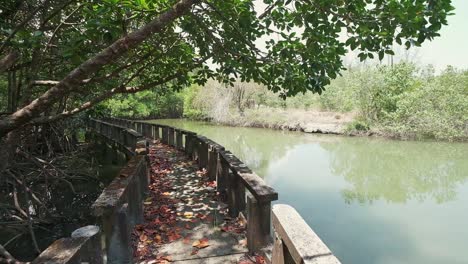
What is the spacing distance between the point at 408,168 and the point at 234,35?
14374 millimetres

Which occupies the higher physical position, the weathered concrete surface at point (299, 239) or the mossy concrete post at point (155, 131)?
the weathered concrete surface at point (299, 239)

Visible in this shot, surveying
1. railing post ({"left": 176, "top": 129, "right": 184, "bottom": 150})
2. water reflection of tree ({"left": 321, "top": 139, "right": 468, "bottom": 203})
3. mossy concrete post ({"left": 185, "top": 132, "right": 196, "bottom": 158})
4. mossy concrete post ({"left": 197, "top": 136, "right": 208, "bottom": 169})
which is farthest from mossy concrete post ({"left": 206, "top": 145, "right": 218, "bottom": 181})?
water reflection of tree ({"left": 321, "top": 139, "right": 468, "bottom": 203})

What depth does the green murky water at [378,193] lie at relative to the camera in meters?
8.14

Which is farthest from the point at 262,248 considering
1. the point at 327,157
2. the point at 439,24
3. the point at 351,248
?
the point at 327,157

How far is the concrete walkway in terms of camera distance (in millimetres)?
3850

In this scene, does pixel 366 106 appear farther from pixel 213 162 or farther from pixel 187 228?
pixel 187 228

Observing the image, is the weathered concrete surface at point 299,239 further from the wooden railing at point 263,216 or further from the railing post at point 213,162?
the railing post at point 213,162

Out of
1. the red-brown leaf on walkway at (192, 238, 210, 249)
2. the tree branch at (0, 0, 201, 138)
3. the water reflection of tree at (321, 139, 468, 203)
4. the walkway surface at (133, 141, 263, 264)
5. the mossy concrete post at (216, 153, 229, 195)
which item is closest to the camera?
the tree branch at (0, 0, 201, 138)

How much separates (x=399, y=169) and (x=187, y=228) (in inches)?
570

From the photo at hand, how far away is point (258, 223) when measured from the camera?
3.48 metres

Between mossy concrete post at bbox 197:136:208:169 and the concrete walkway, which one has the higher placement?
mossy concrete post at bbox 197:136:208:169

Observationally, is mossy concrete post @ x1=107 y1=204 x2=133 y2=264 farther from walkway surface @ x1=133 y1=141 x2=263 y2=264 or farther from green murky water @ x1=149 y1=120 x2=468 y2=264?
green murky water @ x1=149 y1=120 x2=468 y2=264

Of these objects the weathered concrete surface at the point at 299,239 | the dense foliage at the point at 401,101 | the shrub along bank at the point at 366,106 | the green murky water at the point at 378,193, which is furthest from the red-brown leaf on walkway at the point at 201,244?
the dense foliage at the point at 401,101

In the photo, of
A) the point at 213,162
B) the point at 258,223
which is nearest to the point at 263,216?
the point at 258,223
